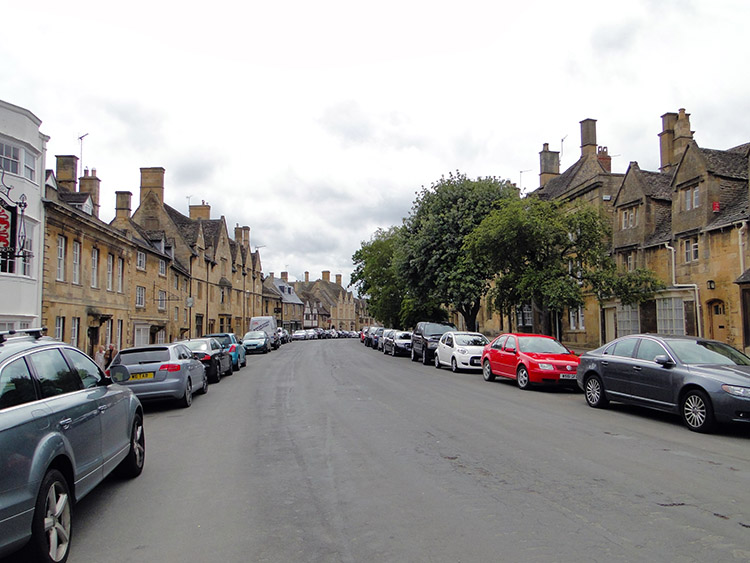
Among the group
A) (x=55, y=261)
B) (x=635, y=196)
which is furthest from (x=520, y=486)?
(x=635, y=196)

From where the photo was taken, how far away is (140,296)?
3356 cm

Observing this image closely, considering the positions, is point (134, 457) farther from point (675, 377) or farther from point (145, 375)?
point (675, 377)

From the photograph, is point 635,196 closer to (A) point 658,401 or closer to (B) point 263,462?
(A) point 658,401

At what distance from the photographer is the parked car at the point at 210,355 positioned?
1836 centimetres

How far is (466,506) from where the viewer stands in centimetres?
545

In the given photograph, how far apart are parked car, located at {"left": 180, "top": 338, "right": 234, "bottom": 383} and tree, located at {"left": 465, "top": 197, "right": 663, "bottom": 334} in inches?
403

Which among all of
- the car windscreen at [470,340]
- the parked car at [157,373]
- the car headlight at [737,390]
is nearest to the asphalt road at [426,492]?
the car headlight at [737,390]

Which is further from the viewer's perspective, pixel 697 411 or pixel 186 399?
pixel 186 399

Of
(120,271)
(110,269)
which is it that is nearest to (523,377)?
(110,269)

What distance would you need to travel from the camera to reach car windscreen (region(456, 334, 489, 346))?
2203 centimetres

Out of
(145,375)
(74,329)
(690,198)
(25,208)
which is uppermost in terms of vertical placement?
(690,198)

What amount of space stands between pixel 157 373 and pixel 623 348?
31.8ft

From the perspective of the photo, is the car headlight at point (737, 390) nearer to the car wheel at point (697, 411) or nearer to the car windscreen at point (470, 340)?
the car wheel at point (697, 411)

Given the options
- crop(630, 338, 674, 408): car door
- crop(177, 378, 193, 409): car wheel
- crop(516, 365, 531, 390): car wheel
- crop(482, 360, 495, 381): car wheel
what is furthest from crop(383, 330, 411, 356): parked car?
crop(630, 338, 674, 408): car door
